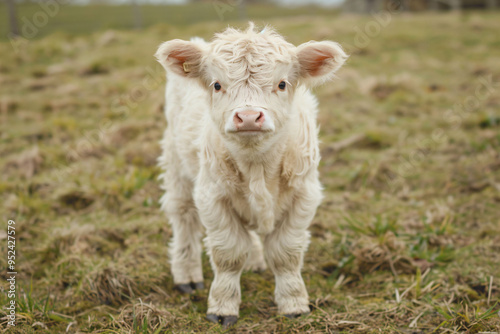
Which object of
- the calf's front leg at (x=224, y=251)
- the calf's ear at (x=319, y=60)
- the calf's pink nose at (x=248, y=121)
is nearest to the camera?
the calf's pink nose at (x=248, y=121)

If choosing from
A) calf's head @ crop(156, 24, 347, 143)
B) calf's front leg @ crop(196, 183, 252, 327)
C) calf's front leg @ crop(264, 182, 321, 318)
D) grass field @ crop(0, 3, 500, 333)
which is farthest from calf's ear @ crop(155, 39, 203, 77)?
grass field @ crop(0, 3, 500, 333)

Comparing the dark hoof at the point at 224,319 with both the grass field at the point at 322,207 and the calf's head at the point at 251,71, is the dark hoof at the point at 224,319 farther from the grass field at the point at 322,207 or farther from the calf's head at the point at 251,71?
the calf's head at the point at 251,71

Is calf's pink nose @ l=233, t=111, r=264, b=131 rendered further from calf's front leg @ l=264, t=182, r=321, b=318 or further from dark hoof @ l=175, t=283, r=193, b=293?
dark hoof @ l=175, t=283, r=193, b=293

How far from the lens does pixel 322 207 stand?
5406 millimetres

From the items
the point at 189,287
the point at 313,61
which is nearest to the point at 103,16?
the point at 189,287

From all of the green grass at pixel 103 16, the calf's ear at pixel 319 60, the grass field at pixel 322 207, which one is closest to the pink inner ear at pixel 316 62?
the calf's ear at pixel 319 60

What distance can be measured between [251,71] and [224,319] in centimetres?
194

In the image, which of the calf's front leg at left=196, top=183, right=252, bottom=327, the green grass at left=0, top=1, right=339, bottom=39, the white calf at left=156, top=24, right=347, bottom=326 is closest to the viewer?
the white calf at left=156, top=24, right=347, bottom=326

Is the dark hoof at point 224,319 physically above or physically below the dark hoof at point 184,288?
above

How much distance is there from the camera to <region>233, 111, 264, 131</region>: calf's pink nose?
2812 millimetres

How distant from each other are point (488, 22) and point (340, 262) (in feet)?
44.8

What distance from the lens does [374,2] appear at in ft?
76.5

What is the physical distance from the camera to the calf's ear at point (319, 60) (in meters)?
3.28

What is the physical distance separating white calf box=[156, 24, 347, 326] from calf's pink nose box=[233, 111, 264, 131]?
4.0 inches
